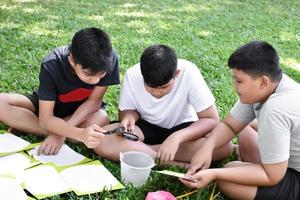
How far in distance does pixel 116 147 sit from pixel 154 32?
253cm

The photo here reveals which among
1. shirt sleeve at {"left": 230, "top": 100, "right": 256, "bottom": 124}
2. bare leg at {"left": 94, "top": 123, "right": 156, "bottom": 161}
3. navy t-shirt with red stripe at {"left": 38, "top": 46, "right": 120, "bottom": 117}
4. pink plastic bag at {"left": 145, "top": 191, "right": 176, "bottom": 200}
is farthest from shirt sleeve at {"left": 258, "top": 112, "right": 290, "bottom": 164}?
navy t-shirt with red stripe at {"left": 38, "top": 46, "right": 120, "bottom": 117}

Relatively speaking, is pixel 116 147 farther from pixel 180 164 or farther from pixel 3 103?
pixel 3 103

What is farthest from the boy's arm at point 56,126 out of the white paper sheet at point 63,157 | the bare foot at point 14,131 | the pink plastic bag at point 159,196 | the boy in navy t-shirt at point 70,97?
the pink plastic bag at point 159,196

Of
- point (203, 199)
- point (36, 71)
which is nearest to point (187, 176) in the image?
point (203, 199)

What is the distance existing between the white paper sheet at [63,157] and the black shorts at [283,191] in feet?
2.81

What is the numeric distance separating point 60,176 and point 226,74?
6.31 ft

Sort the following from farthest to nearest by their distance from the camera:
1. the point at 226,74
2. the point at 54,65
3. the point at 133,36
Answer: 1. the point at 133,36
2. the point at 226,74
3. the point at 54,65

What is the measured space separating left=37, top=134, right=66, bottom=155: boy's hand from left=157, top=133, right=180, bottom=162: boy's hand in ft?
1.67

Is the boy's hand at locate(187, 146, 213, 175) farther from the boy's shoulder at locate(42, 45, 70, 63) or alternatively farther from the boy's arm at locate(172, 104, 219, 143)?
the boy's shoulder at locate(42, 45, 70, 63)

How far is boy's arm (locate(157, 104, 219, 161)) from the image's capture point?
2038 mm

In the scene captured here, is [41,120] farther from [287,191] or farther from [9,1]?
[9,1]

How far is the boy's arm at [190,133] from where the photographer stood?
6.69 ft

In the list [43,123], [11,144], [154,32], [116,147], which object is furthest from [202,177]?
[154,32]

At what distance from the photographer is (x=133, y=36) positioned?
14.0 ft
